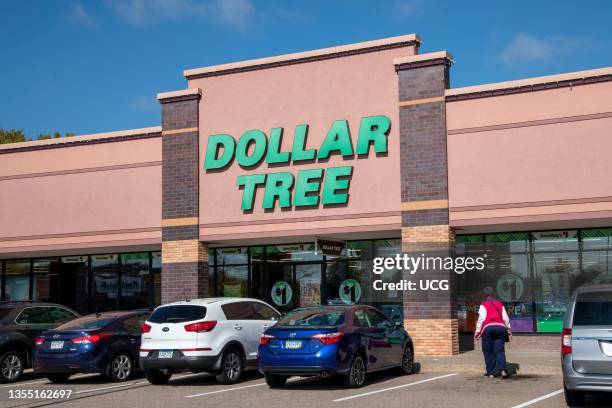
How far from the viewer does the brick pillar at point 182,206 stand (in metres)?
23.6

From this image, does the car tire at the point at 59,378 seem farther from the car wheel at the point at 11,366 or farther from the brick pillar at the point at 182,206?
the brick pillar at the point at 182,206

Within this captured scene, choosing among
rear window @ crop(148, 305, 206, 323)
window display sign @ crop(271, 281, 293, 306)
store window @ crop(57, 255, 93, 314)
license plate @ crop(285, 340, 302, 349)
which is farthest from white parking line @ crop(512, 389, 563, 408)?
store window @ crop(57, 255, 93, 314)

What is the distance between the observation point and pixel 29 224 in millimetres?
26062

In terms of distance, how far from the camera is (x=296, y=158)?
2228 cm

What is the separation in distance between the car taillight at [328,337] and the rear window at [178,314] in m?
2.53

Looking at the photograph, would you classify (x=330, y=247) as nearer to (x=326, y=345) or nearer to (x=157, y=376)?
(x=157, y=376)

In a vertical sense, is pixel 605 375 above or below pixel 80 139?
below

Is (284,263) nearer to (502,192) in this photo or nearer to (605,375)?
(502,192)

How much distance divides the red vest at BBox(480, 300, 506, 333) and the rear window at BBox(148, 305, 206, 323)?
565cm

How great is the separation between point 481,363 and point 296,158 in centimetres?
785

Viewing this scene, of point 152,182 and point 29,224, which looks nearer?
point 152,182

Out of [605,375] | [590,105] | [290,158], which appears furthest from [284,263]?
[605,375]

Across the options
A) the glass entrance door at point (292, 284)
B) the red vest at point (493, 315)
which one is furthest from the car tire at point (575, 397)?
the glass entrance door at point (292, 284)

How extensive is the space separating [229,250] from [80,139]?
19.9 feet
